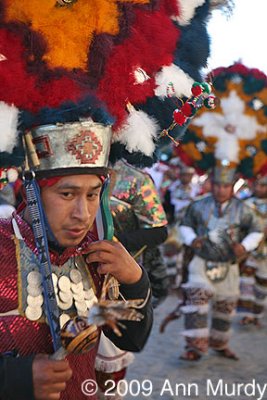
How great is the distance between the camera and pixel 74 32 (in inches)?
99.3

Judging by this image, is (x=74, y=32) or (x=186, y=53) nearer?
(x=74, y=32)

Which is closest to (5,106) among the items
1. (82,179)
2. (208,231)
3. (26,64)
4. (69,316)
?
(26,64)

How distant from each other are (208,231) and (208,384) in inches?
69.7

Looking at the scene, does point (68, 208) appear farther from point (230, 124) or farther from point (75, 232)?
point (230, 124)

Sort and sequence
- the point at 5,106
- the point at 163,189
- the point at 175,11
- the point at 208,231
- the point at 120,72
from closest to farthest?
the point at 5,106 < the point at 120,72 < the point at 175,11 < the point at 208,231 < the point at 163,189

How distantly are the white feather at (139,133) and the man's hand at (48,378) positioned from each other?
3.42ft

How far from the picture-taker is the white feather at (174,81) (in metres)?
2.80

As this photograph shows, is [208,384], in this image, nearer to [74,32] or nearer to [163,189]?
[74,32]

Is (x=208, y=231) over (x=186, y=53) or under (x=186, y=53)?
under

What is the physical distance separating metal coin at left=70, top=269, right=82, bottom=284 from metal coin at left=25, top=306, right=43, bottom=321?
203 millimetres

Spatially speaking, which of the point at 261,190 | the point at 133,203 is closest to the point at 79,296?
the point at 133,203

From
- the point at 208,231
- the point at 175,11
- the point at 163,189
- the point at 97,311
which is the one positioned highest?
the point at 175,11

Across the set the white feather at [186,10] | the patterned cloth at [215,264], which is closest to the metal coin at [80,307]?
the white feather at [186,10]

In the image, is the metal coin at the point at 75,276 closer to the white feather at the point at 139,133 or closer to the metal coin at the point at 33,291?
the metal coin at the point at 33,291
